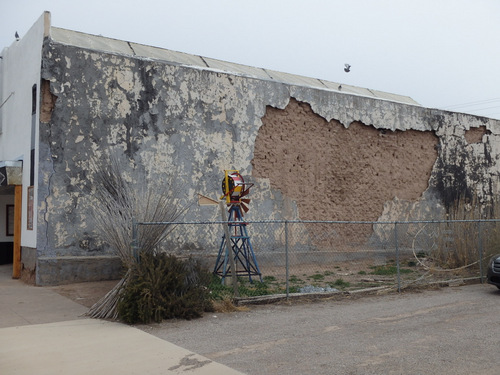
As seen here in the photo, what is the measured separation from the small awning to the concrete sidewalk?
4.89 metres

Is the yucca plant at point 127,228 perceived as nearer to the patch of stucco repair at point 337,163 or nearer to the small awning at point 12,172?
the small awning at point 12,172

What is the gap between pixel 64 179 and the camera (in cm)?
1173

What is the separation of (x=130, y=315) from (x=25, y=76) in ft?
27.6

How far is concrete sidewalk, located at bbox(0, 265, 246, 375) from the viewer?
219 inches

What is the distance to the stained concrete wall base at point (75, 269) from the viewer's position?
447 inches

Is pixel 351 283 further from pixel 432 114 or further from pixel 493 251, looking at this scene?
pixel 432 114

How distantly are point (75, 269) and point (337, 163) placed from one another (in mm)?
8719

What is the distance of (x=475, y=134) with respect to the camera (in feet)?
66.3

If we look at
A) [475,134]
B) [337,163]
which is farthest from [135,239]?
[475,134]

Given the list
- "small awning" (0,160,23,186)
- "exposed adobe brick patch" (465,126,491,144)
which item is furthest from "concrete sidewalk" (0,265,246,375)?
"exposed adobe brick patch" (465,126,491,144)

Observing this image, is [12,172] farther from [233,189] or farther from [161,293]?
[161,293]

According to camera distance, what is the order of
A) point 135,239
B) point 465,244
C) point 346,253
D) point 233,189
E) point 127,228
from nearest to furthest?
point 135,239
point 127,228
point 233,189
point 465,244
point 346,253

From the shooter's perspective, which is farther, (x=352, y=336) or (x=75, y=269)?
(x=75, y=269)

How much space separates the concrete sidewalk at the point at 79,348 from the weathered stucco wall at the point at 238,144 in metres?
3.52
